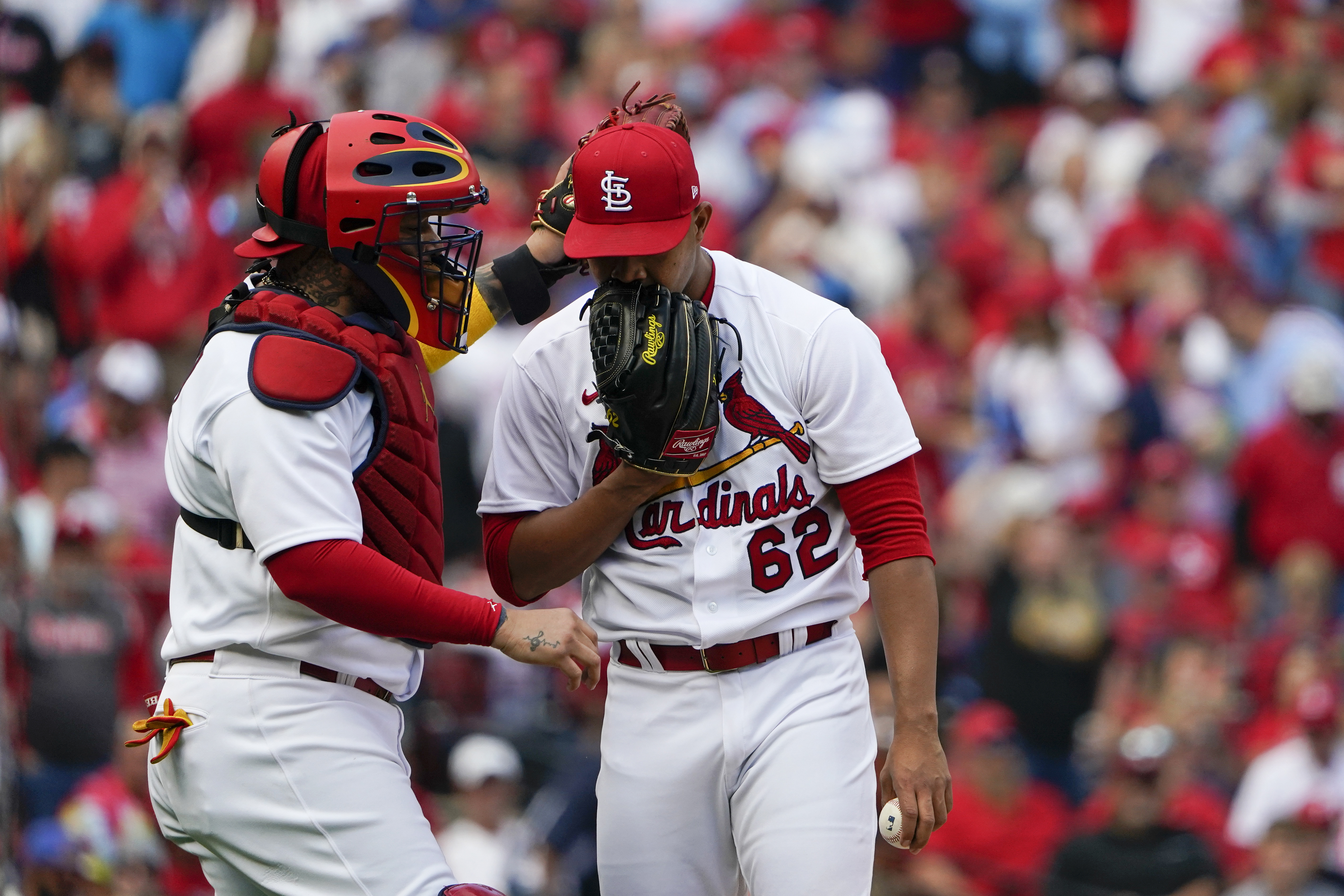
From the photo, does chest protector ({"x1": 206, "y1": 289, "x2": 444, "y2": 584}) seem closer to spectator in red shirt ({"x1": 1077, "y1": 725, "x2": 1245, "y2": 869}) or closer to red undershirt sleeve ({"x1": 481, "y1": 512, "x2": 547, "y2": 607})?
red undershirt sleeve ({"x1": 481, "y1": 512, "x2": 547, "y2": 607})

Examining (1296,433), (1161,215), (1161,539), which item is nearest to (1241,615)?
(1161,539)

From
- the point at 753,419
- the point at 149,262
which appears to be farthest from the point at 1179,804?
the point at 149,262

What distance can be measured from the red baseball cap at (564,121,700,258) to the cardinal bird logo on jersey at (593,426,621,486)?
18.4 inches

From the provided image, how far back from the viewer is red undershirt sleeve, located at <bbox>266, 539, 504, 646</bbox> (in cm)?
317

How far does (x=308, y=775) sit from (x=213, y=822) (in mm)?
239

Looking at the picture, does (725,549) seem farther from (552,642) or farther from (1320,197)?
(1320,197)

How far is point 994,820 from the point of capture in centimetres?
714

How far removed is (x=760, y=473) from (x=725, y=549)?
0.59 feet

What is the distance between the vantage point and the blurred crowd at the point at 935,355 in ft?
22.8

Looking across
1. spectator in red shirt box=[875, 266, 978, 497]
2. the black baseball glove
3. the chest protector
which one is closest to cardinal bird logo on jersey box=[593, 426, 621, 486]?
the black baseball glove

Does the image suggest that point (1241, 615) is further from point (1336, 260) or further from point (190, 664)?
point (190, 664)

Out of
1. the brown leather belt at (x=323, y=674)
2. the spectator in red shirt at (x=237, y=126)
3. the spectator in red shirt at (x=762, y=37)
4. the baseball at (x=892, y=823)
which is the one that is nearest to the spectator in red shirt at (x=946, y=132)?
the spectator in red shirt at (x=762, y=37)

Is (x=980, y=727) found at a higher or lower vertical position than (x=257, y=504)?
lower

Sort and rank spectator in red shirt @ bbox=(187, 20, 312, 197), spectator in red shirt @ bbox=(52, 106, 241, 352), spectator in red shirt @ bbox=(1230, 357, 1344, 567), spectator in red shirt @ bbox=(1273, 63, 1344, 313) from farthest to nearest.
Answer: spectator in red shirt @ bbox=(1273, 63, 1344, 313) → spectator in red shirt @ bbox=(187, 20, 312, 197) → spectator in red shirt @ bbox=(52, 106, 241, 352) → spectator in red shirt @ bbox=(1230, 357, 1344, 567)
